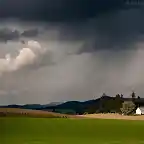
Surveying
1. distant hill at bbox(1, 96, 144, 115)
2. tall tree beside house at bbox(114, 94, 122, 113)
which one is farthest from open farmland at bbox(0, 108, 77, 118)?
tall tree beside house at bbox(114, 94, 122, 113)

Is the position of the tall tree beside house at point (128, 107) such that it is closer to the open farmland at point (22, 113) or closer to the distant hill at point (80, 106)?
the distant hill at point (80, 106)

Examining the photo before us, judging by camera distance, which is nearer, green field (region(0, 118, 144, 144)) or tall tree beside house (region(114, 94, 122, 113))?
green field (region(0, 118, 144, 144))

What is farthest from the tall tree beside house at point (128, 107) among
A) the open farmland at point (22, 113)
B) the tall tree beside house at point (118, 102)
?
the open farmland at point (22, 113)

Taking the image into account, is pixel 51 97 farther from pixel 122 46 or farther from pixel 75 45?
pixel 122 46

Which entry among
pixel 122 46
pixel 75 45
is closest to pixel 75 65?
pixel 75 45

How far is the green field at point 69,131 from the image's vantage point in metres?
3.43

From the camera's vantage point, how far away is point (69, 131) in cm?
353

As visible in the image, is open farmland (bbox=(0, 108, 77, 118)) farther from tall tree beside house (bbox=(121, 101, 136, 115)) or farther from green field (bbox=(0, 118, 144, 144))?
tall tree beside house (bbox=(121, 101, 136, 115))

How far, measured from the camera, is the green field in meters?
3.43

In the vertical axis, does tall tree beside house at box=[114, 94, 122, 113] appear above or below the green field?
above

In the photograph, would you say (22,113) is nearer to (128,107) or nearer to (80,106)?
(80,106)

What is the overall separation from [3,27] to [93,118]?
131 centimetres

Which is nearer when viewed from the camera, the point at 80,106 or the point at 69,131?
the point at 69,131

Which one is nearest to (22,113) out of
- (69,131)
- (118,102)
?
(69,131)
